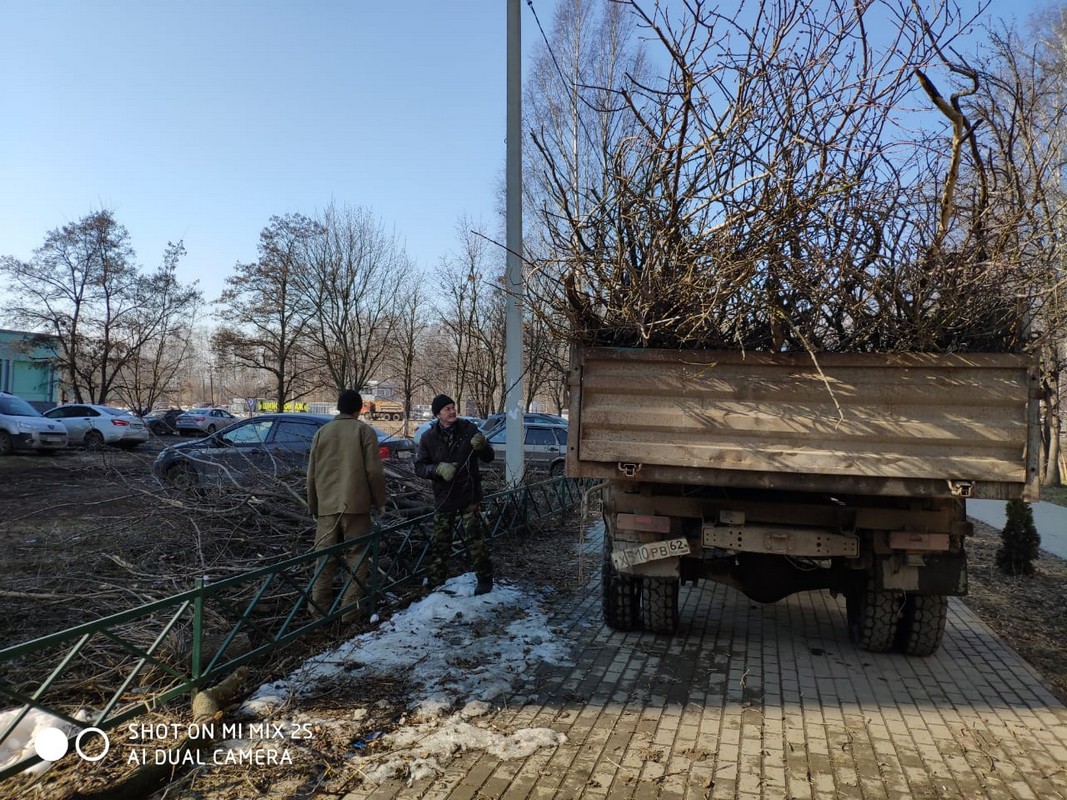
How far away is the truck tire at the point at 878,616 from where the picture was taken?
4.96m

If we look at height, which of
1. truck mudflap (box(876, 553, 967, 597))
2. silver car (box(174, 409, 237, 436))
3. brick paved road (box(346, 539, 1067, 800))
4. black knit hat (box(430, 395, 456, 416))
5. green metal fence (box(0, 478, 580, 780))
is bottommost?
silver car (box(174, 409, 237, 436))

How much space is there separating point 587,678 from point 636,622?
3.52ft

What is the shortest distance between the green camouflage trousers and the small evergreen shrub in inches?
230

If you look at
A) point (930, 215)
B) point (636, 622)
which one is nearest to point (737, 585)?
point (636, 622)

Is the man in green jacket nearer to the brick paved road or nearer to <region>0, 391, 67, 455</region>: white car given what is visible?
the brick paved road

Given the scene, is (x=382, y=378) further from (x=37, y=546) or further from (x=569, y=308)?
(x=569, y=308)

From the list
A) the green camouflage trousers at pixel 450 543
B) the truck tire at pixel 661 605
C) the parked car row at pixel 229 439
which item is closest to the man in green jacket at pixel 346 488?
the green camouflage trousers at pixel 450 543

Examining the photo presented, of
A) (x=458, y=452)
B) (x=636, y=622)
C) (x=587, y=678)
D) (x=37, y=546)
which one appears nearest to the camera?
(x=587, y=678)

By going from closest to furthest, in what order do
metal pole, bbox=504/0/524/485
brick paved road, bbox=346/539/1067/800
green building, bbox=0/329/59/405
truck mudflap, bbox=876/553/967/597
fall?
brick paved road, bbox=346/539/1067/800
truck mudflap, bbox=876/553/967/597
metal pole, bbox=504/0/524/485
green building, bbox=0/329/59/405

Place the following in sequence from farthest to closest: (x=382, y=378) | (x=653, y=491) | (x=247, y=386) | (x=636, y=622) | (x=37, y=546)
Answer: (x=247, y=386) → (x=382, y=378) → (x=37, y=546) → (x=636, y=622) → (x=653, y=491)

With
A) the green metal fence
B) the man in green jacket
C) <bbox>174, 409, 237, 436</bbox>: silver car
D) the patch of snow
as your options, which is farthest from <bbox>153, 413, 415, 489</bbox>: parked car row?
<bbox>174, 409, 237, 436</bbox>: silver car

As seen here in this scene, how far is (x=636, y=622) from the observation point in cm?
546

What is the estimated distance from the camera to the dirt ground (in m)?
5.26

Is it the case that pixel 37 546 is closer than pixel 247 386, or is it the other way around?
pixel 37 546
